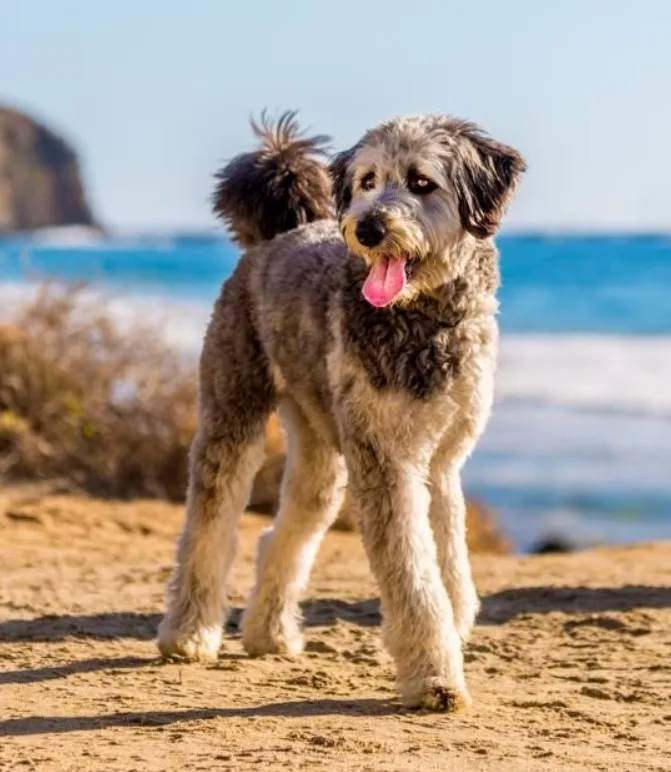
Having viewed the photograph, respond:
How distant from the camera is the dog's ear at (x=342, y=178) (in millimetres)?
7176

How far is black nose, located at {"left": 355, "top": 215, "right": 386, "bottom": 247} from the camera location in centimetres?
654

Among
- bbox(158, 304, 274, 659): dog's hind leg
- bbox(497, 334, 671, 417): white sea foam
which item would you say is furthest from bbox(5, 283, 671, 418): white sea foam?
bbox(158, 304, 274, 659): dog's hind leg

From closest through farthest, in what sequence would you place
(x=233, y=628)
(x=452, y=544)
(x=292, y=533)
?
1. (x=452, y=544)
2. (x=292, y=533)
3. (x=233, y=628)

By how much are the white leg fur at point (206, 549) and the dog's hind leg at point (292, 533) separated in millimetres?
212

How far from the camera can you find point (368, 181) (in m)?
6.93

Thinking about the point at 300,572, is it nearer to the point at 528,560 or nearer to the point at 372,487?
the point at 372,487

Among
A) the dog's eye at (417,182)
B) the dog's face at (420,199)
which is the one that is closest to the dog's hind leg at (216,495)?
the dog's face at (420,199)

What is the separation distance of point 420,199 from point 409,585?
1484 mm

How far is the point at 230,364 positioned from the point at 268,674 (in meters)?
1.42

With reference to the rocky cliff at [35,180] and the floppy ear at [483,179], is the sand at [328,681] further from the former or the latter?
the rocky cliff at [35,180]

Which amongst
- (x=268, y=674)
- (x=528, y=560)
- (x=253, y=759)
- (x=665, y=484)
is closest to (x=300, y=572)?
(x=268, y=674)

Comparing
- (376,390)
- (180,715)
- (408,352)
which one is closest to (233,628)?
(180,715)

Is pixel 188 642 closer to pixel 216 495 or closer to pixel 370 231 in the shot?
pixel 216 495

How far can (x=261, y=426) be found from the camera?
8062mm
